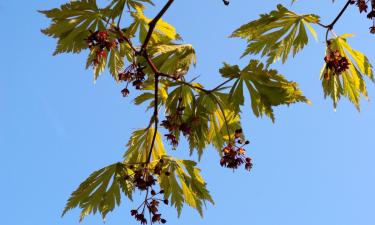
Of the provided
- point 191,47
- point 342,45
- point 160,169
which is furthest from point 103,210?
point 342,45

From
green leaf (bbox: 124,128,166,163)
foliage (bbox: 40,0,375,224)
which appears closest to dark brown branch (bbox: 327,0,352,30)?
foliage (bbox: 40,0,375,224)

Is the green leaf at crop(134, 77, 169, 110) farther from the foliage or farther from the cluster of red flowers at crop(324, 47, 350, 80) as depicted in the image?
the cluster of red flowers at crop(324, 47, 350, 80)

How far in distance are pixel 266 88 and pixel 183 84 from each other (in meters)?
0.64

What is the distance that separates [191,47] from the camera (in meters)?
3.83

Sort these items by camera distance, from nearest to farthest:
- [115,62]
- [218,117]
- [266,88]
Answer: [266,88] < [218,117] < [115,62]

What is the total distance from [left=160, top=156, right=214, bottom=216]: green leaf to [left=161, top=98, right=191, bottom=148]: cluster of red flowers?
0.80 feet

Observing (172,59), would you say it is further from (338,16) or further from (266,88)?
(338,16)

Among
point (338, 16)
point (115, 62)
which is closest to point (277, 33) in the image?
point (338, 16)

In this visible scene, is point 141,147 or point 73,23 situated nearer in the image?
point 73,23

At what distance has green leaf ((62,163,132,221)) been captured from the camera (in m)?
3.78

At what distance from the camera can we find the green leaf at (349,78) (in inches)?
148

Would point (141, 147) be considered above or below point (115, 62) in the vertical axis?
below

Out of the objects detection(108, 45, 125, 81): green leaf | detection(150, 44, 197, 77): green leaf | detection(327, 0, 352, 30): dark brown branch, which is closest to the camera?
detection(327, 0, 352, 30): dark brown branch

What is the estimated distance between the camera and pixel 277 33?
365cm
